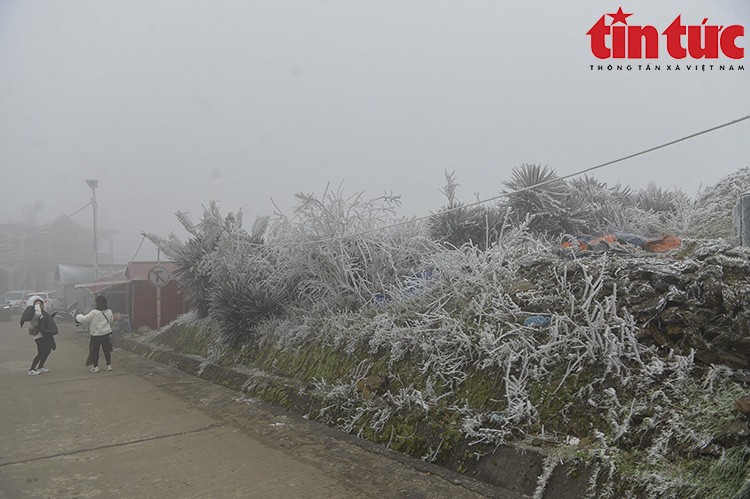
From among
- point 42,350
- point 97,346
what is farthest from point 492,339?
point 42,350

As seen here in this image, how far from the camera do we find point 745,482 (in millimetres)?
2496

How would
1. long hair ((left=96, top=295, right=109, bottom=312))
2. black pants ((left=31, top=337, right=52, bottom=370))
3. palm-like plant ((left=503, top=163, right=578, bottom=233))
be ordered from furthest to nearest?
long hair ((left=96, top=295, right=109, bottom=312)), black pants ((left=31, top=337, right=52, bottom=370)), palm-like plant ((left=503, top=163, right=578, bottom=233))

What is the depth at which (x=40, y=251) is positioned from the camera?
6469cm

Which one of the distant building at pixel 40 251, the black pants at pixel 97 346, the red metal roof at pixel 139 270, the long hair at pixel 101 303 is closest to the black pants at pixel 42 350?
the black pants at pixel 97 346

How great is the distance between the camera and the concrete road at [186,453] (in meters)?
3.84

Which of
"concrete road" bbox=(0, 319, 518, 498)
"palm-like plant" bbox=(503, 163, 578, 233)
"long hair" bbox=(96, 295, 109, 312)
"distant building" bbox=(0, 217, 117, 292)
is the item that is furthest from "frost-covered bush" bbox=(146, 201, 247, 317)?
"distant building" bbox=(0, 217, 117, 292)

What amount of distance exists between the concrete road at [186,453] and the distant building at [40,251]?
54.4 metres

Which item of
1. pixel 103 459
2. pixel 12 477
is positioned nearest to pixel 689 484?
pixel 103 459

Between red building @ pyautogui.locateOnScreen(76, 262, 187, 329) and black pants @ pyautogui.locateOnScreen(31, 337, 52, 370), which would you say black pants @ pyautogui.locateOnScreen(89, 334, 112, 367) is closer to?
black pants @ pyautogui.locateOnScreen(31, 337, 52, 370)

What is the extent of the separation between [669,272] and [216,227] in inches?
351

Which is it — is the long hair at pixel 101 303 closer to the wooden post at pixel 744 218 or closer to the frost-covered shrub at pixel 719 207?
the frost-covered shrub at pixel 719 207

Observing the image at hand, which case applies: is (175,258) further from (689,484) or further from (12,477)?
(689,484)

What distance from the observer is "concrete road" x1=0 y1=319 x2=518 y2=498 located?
12.6 ft

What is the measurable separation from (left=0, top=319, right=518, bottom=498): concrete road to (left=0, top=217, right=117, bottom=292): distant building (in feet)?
178
